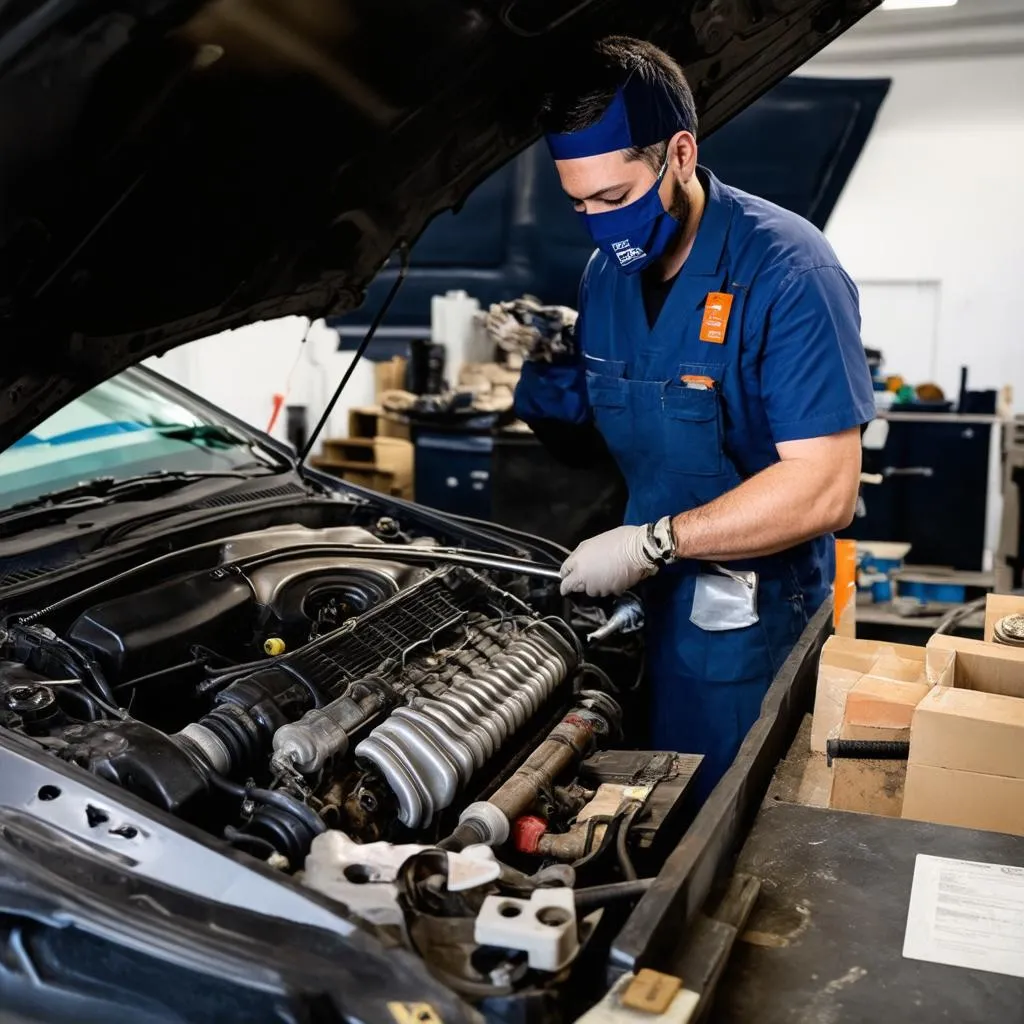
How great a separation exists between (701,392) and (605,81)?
0.55 m

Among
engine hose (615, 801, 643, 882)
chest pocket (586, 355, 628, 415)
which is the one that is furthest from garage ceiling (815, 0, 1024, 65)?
engine hose (615, 801, 643, 882)

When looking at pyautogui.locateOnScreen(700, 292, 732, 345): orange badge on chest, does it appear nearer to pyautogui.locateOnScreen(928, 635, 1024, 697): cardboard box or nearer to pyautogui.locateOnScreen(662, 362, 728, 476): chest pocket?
pyautogui.locateOnScreen(662, 362, 728, 476): chest pocket

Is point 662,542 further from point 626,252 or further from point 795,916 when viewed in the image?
point 795,916

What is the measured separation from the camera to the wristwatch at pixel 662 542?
186 cm

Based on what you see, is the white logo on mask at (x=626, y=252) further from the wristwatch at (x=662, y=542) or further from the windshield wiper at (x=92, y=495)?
the windshield wiper at (x=92, y=495)

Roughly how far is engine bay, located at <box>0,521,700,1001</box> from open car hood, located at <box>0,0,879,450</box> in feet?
1.26

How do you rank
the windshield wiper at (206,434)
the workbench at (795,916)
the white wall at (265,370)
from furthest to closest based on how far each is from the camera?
the white wall at (265,370), the windshield wiper at (206,434), the workbench at (795,916)

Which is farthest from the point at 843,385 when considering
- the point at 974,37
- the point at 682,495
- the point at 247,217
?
the point at 974,37

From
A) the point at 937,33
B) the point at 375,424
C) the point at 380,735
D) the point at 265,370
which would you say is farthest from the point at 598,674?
the point at 937,33

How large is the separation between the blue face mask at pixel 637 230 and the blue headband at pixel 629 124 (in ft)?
0.22

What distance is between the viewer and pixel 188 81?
4.12 ft

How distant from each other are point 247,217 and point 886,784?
121cm

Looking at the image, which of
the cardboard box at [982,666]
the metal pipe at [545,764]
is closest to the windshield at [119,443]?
the metal pipe at [545,764]

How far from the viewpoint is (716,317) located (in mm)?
1913
